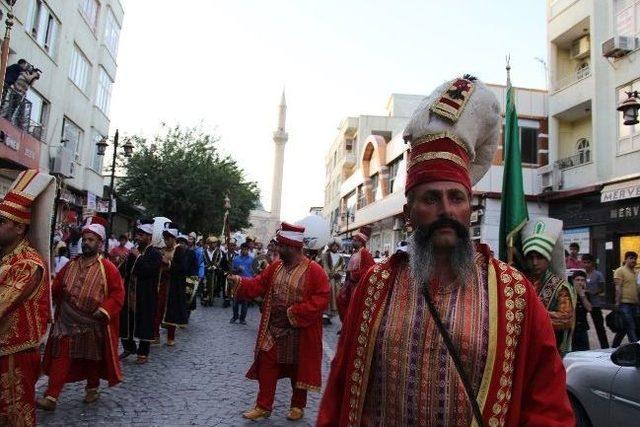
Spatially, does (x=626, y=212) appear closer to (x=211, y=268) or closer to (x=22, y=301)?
(x=211, y=268)

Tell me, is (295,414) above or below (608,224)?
below

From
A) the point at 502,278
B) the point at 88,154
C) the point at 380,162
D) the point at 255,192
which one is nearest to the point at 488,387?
the point at 502,278

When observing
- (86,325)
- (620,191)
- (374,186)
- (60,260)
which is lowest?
(86,325)

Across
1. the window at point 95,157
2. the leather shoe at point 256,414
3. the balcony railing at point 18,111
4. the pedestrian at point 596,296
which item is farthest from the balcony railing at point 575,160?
the window at point 95,157

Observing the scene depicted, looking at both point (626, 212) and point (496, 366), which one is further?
point (626, 212)

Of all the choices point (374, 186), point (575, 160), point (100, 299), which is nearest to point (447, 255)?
point (100, 299)

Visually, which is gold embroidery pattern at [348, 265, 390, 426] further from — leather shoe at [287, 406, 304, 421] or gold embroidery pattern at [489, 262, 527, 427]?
leather shoe at [287, 406, 304, 421]

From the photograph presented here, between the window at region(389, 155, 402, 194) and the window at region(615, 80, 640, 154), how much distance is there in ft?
54.4

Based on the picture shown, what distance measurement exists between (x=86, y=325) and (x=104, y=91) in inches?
1003

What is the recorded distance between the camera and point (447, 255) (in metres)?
2.21

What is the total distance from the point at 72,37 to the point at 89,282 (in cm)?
1993

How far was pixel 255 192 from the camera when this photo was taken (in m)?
43.6

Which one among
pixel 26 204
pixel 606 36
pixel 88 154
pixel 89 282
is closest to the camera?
pixel 26 204

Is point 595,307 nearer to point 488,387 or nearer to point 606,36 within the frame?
point 488,387
